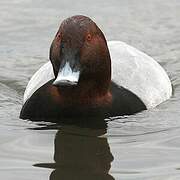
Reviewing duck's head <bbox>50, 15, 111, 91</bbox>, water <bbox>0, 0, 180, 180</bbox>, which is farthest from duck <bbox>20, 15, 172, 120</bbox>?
water <bbox>0, 0, 180, 180</bbox>

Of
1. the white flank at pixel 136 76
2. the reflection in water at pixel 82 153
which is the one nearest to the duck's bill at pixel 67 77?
the reflection in water at pixel 82 153

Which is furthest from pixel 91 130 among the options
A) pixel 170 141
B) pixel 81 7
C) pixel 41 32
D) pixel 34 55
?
pixel 81 7

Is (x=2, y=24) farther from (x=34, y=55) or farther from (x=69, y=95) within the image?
(x=69, y=95)

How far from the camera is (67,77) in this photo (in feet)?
20.6

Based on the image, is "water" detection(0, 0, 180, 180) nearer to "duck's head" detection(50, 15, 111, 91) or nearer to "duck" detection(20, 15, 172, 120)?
"duck" detection(20, 15, 172, 120)

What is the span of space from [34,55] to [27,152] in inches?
146

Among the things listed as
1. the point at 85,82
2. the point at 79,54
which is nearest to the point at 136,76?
the point at 85,82

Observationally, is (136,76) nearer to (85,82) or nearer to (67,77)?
(85,82)

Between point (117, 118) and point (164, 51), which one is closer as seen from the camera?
point (117, 118)

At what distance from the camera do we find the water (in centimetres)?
578

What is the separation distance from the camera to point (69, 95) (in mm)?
6797

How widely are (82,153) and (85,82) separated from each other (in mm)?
759

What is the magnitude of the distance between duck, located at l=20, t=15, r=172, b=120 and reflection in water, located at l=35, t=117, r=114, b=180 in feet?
0.49

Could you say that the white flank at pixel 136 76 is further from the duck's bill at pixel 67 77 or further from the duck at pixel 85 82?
the duck's bill at pixel 67 77
